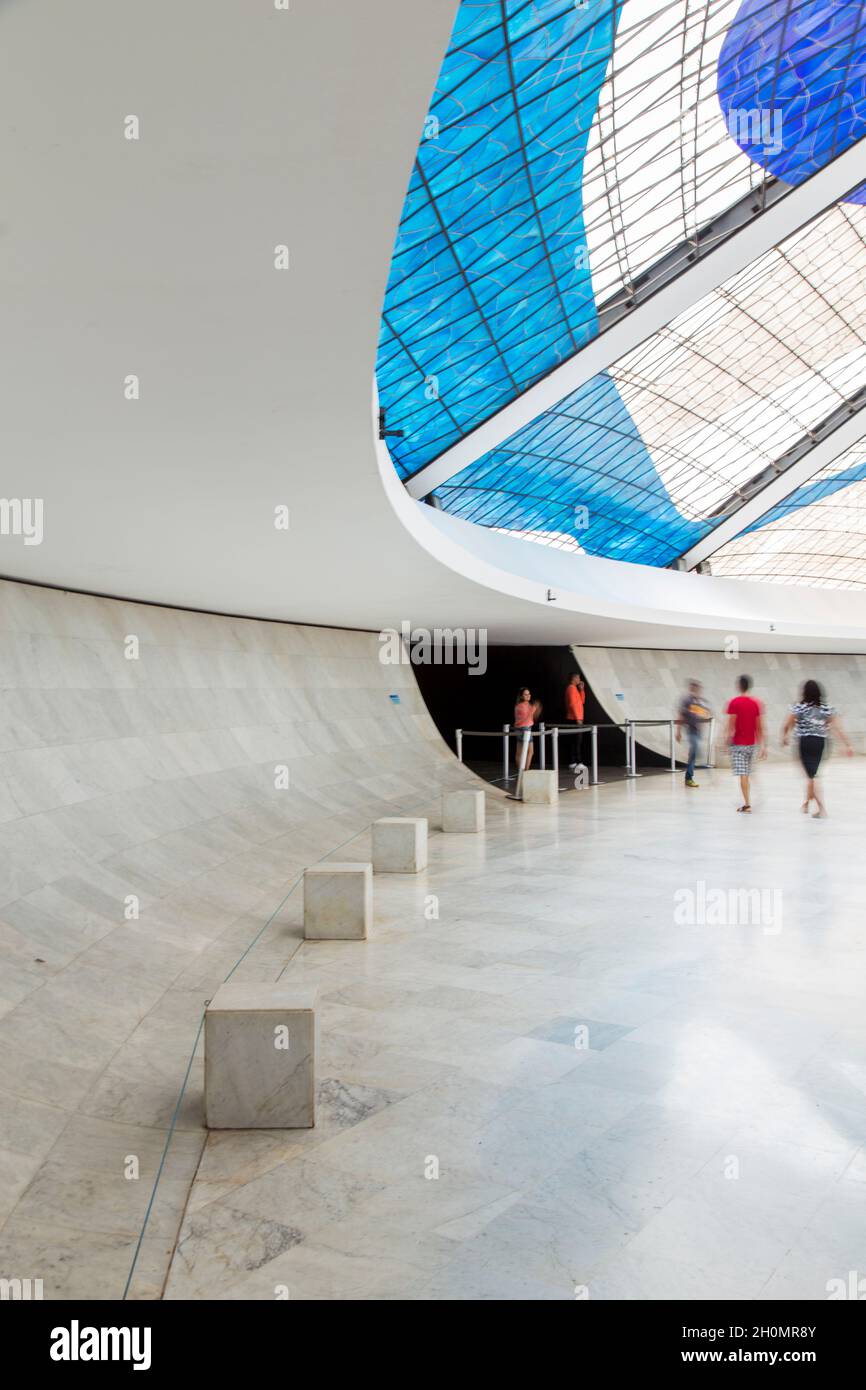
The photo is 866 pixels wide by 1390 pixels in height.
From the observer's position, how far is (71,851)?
10.9 metres

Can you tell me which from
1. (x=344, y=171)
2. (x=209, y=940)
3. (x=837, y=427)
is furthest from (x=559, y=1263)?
(x=837, y=427)

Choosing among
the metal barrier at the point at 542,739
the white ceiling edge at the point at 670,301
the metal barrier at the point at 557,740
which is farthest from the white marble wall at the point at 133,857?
the white ceiling edge at the point at 670,301

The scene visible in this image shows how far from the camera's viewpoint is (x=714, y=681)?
4088 cm

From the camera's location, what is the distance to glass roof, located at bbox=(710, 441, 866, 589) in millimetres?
40188

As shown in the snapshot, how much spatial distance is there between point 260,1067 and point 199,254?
13.8 feet

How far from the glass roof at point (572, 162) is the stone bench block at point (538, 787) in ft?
26.4

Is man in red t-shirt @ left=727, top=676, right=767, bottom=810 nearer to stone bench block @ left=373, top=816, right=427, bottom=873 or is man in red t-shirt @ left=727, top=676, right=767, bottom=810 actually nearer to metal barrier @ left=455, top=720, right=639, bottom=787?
metal barrier @ left=455, top=720, right=639, bottom=787

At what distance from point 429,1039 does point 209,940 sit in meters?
3.83

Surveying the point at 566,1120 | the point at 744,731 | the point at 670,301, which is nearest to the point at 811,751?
the point at 744,731

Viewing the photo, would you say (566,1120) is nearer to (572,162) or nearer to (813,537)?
(572,162)

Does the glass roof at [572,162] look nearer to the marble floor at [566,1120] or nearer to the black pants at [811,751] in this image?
the black pants at [811,751]

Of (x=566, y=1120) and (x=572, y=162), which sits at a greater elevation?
(x=572, y=162)

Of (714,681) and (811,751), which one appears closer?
(811,751)

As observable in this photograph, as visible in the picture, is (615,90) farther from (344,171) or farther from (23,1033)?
(23,1033)
